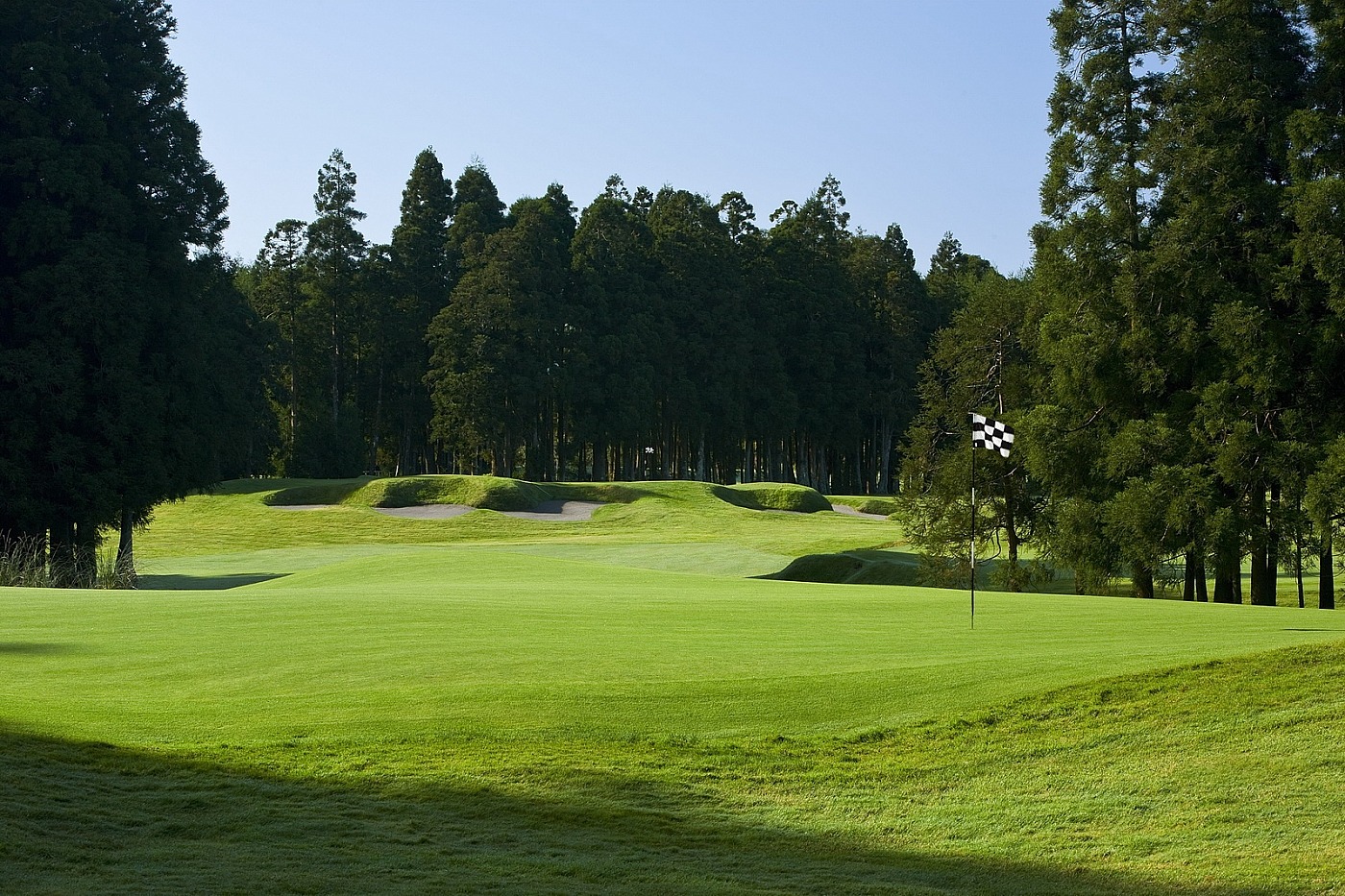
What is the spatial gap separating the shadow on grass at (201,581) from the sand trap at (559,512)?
18.7m

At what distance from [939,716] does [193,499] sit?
51.6 meters

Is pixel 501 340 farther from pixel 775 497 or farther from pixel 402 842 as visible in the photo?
pixel 402 842

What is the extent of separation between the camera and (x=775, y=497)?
62.8 meters

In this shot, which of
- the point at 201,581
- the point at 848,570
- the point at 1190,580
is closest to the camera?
the point at 1190,580

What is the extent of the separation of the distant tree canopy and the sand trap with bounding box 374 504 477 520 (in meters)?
17.2

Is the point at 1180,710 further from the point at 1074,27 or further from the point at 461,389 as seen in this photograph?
the point at 461,389

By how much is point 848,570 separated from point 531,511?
69.5 ft

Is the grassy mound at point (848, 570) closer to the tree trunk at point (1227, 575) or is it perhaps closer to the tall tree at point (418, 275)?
the tree trunk at point (1227, 575)

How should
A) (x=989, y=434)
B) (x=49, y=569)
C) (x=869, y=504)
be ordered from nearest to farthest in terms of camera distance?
(x=989, y=434), (x=49, y=569), (x=869, y=504)

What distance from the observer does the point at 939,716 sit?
10.9m

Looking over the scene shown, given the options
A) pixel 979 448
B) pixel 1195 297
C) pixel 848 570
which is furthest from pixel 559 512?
pixel 1195 297

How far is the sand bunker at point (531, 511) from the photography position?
54.1 meters

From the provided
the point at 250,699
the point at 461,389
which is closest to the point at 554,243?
the point at 461,389

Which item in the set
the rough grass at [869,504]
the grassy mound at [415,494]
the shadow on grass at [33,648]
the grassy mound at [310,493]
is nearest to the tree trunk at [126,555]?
the shadow on grass at [33,648]
